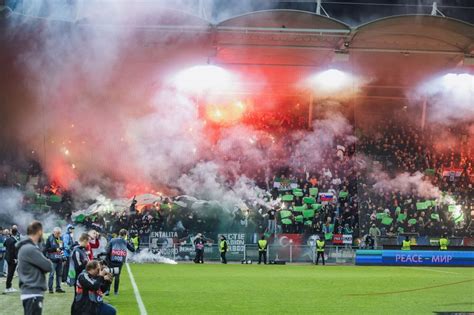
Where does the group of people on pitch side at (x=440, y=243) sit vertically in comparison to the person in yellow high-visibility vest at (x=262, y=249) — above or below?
above

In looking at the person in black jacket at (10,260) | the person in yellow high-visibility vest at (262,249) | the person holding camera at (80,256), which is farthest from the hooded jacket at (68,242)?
the person in yellow high-visibility vest at (262,249)

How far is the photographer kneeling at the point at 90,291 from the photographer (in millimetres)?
9234

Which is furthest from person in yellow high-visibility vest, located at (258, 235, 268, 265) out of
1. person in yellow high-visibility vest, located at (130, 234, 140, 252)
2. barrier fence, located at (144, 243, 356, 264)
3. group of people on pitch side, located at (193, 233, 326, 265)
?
person in yellow high-visibility vest, located at (130, 234, 140, 252)

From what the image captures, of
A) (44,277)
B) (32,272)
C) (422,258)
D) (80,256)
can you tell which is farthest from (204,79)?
(32,272)

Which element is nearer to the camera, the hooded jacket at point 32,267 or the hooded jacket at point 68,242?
the hooded jacket at point 32,267

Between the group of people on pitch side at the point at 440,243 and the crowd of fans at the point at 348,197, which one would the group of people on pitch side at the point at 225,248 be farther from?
the group of people on pitch side at the point at 440,243

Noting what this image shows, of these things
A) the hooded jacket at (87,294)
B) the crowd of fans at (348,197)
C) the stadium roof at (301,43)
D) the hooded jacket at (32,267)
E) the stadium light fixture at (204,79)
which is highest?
the stadium roof at (301,43)

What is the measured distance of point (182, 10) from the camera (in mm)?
30250

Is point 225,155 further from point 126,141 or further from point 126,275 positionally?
point 126,275

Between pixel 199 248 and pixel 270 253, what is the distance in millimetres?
3472

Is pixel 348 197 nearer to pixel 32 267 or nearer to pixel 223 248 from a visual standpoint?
pixel 223 248

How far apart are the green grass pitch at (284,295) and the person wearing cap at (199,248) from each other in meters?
8.25

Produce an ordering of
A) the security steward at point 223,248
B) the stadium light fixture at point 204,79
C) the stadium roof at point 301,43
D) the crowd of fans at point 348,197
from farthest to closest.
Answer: the stadium light fixture at point 204,79
the crowd of fans at point 348,197
the security steward at point 223,248
the stadium roof at point 301,43

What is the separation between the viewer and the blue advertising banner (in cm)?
3259
